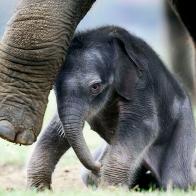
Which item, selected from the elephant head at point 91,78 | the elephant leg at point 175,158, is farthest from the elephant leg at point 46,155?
the elephant leg at point 175,158

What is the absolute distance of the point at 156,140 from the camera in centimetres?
887

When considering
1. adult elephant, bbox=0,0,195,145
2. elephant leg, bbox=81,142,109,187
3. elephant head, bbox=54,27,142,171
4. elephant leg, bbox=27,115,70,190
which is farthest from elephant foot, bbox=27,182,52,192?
adult elephant, bbox=0,0,195,145

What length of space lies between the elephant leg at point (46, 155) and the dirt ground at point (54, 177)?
0.75 metres

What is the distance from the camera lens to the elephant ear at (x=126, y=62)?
8469mm

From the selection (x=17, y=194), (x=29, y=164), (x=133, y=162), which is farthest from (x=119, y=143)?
(x=17, y=194)

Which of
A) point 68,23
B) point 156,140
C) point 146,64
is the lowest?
point 156,140

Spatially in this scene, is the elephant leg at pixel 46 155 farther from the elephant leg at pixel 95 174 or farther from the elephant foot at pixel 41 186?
the elephant leg at pixel 95 174

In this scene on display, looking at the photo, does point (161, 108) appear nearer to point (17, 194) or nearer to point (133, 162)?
point (133, 162)

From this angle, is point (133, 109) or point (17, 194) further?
point (133, 109)

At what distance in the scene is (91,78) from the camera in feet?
26.7

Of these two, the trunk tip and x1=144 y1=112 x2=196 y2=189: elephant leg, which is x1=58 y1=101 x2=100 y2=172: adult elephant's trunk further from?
x1=144 y1=112 x2=196 y2=189: elephant leg

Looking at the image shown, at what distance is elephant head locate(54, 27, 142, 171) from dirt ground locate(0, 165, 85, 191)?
1.21 metres

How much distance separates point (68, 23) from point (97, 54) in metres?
0.43

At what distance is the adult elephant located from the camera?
307 inches
